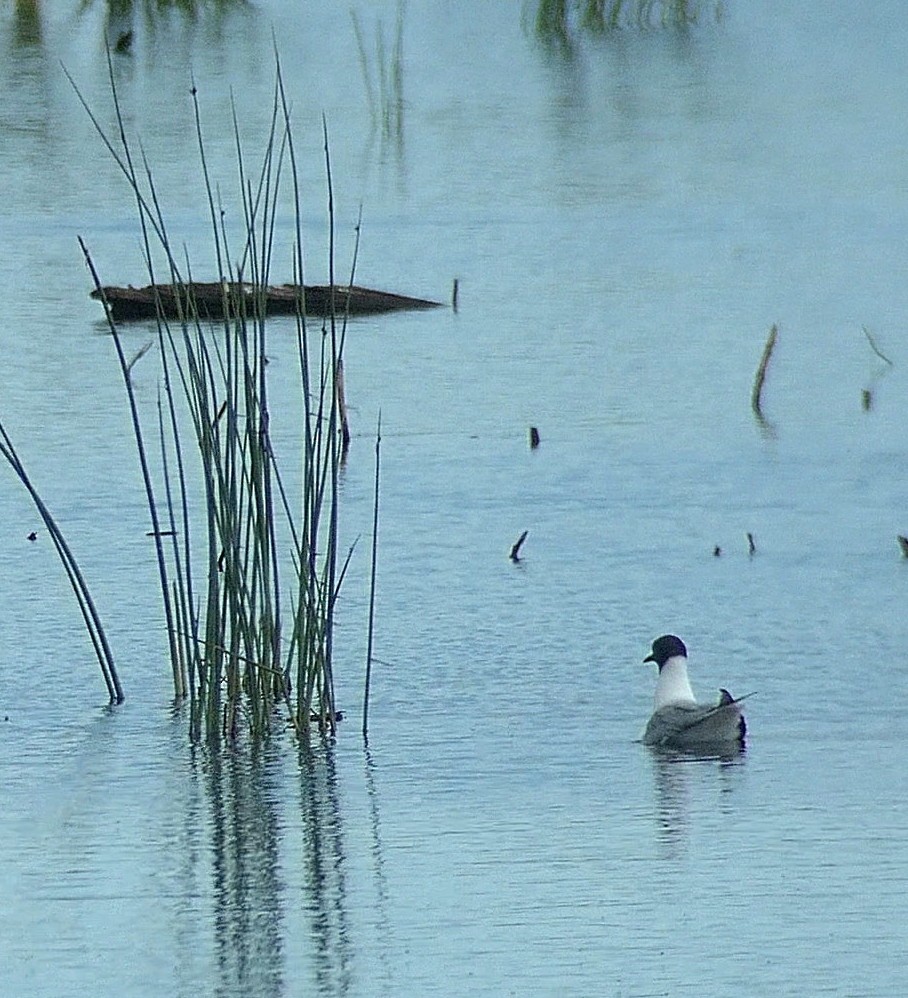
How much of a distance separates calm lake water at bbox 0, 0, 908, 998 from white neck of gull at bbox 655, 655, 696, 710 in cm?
10

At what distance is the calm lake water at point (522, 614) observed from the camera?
369cm

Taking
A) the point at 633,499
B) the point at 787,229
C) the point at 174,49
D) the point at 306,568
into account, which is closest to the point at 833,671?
the point at 306,568

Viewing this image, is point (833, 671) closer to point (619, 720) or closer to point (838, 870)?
point (619, 720)

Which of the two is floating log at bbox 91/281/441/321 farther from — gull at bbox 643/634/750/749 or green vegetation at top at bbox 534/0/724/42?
green vegetation at top at bbox 534/0/724/42

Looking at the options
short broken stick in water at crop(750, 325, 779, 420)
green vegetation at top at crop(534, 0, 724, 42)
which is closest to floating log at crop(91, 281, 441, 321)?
short broken stick in water at crop(750, 325, 779, 420)

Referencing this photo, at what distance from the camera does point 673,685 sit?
15.2 ft

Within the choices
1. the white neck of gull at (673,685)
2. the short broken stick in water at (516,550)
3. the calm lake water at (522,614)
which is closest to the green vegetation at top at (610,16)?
the calm lake water at (522,614)

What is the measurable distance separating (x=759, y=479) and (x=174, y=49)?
13.1m

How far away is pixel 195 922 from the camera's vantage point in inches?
147

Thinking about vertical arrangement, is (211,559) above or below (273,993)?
above

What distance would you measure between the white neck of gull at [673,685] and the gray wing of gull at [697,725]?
0.08 ft

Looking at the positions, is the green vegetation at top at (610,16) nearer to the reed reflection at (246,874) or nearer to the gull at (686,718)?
the gull at (686,718)

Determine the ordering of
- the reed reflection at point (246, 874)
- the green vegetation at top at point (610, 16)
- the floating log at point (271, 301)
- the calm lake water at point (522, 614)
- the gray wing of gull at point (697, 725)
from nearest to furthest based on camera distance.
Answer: the reed reflection at point (246, 874), the calm lake water at point (522, 614), the gray wing of gull at point (697, 725), the floating log at point (271, 301), the green vegetation at top at point (610, 16)

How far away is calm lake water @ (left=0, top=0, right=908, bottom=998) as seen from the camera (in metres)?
3.69
